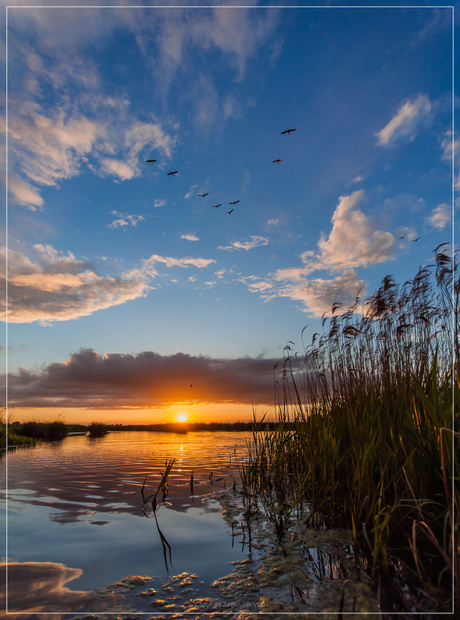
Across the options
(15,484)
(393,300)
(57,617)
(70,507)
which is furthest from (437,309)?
(15,484)

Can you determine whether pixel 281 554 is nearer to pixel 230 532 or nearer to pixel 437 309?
pixel 230 532

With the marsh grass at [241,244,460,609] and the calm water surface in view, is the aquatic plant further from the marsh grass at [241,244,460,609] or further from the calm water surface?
the marsh grass at [241,244,460,609]

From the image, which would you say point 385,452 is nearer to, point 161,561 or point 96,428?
point 161,561

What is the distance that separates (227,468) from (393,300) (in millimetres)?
6322

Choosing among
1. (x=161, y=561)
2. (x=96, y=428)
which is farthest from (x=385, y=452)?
(x=96, y=428)

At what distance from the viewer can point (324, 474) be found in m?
4.34

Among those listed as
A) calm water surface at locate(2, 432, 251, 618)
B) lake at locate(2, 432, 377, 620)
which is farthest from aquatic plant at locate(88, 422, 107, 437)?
lake at locate(2, 432, 377, 620)

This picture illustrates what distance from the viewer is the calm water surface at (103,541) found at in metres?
2.86

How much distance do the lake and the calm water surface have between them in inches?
0.4

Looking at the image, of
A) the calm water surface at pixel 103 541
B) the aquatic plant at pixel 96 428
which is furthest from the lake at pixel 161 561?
the aquatic plant at pixel 96 428

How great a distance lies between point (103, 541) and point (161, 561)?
99 cm

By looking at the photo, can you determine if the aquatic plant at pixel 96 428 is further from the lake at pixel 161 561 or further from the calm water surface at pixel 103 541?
the lake at pixel 161 561

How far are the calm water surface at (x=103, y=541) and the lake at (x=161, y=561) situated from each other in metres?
0.01

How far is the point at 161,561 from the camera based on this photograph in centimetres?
338
